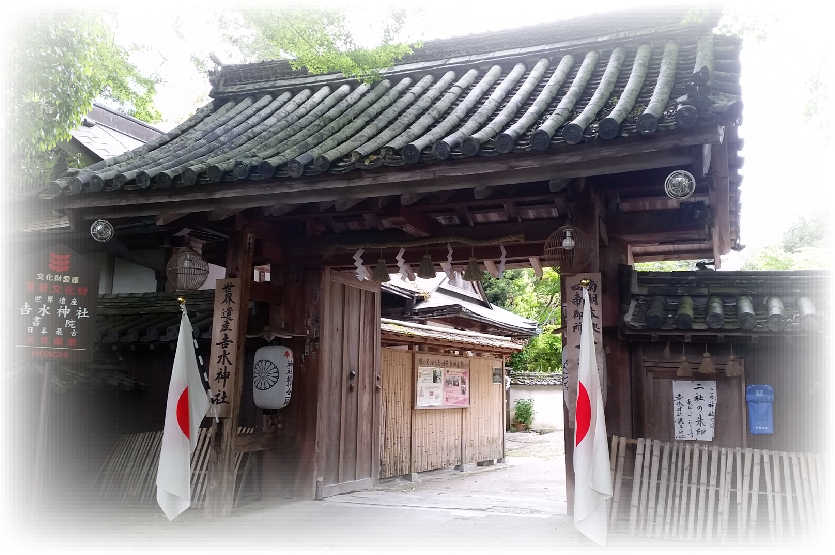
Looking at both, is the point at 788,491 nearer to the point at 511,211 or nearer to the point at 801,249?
the point at 511,211

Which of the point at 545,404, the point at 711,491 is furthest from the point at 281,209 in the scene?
the point at 545,404

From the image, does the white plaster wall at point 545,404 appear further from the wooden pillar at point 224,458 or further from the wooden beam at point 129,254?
the wooden pillar at point 224,458

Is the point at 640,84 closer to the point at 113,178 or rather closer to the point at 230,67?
the point at 113,178

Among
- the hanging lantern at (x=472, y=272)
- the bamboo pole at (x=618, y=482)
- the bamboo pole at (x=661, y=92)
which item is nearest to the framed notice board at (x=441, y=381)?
the hanging lantern at (x=472, y=272)

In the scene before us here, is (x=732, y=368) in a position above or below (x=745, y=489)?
above

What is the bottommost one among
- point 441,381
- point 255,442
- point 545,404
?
point 545,404

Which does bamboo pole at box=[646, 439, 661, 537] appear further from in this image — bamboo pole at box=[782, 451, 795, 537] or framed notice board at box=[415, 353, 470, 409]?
framed notice board at box=[415, 353, 470, 409]

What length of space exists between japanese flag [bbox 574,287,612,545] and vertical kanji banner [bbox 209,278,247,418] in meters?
4.14

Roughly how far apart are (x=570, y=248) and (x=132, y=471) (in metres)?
6.67

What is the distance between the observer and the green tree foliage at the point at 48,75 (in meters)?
9.62

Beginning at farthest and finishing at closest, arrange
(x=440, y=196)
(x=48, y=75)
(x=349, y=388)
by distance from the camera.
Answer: (x=349, y=388), (x=48, y=75), (x=440, y=196)

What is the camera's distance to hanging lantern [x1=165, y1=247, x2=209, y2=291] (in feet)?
28.5

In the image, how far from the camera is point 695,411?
7891 millimetres

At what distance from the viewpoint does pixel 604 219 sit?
317 inches
